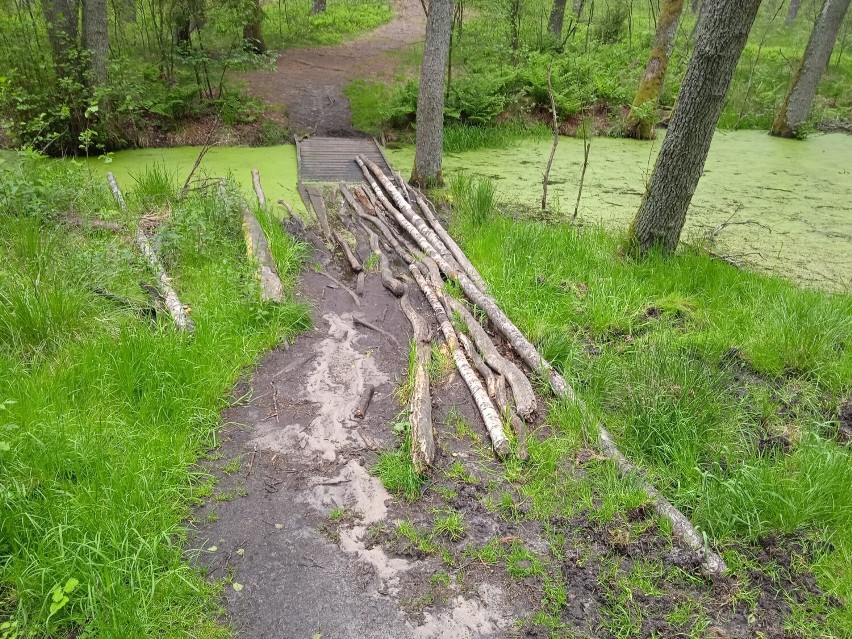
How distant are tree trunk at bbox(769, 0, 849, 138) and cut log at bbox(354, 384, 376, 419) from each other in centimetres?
1101

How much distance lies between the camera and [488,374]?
3.81 meters

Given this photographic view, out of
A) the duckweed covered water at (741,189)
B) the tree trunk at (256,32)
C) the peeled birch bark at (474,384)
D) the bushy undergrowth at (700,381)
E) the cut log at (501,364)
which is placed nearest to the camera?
the bushy undergrowth at (700,381)

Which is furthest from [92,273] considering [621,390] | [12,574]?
[621,390]

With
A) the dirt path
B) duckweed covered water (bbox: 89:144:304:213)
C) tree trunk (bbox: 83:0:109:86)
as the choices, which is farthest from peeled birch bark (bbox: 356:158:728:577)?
tree trunk (bbox: 83:0:109:86)

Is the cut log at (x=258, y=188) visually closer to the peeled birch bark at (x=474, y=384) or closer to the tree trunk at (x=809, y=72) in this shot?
the peeled birch bark at (x=474, y=384)

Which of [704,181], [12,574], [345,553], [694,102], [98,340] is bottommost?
[345,553]

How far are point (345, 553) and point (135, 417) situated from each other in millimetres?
1587

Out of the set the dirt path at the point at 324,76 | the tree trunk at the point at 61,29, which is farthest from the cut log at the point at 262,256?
the dirt path at the point at 324,76

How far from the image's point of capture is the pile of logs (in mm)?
3125

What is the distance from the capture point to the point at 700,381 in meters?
3.34

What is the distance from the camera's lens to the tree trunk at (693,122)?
14.0 ft

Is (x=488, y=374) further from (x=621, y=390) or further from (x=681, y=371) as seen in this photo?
(x=681, y=371)

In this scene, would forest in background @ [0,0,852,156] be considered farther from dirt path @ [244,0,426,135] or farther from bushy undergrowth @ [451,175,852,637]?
bushy undergrowth @ [451,175,852,637]

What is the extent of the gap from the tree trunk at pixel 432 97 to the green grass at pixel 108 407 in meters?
2.82
